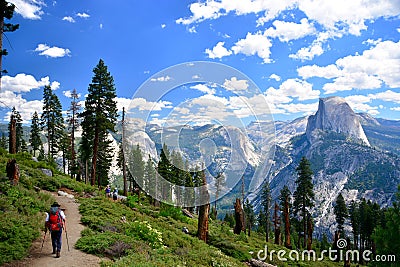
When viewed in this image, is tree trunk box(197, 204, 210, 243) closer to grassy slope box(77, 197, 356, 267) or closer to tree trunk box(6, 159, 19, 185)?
grassy slope box(77, 197, 356, 267)

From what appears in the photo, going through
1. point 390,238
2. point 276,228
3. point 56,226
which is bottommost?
point 276,228

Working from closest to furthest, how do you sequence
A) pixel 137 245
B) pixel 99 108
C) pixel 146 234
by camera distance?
pixel 137 245 < pixel 146 234 < pixel 99 108

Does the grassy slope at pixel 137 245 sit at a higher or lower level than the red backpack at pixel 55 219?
lower

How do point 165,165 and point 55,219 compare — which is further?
point 165,165

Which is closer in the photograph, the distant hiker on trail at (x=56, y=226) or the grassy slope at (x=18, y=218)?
the grassy slope at (x=18, y=218)

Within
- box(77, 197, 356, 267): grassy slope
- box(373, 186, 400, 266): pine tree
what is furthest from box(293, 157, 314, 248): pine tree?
box(373, 186, 400, 266): pine tree

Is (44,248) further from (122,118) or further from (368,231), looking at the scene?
(368,231)

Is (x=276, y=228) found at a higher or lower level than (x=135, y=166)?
lower

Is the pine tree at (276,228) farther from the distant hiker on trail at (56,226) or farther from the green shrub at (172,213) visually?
the distant hiker on trail at (56,226)

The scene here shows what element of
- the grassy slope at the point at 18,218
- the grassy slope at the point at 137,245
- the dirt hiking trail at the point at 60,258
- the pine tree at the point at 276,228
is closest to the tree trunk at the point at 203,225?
the grassy slope at the point at 137,245

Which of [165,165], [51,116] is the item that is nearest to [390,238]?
[165,165]

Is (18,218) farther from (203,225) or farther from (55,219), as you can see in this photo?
(203,225)

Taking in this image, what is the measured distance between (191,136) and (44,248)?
7.43 meters

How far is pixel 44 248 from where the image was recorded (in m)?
11.0
